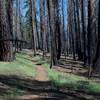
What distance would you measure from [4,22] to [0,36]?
34.3 inches

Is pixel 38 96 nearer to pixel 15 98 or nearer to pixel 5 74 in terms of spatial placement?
pixel 15 98

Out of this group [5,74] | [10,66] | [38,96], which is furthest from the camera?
[10,66]

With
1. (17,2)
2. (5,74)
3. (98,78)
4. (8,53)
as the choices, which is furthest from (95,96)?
(17,2)

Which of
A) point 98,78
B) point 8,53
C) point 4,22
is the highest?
point 4,22

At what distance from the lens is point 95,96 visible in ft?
46.4

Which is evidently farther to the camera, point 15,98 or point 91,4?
point 91,4

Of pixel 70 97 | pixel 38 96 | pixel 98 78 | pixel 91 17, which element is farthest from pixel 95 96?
pixel 91 17

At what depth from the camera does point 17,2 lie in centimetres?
6106

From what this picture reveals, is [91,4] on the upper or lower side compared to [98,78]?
upper

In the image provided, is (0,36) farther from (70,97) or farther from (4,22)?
(70,97)

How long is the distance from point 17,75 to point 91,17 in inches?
312

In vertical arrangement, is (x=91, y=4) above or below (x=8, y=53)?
above

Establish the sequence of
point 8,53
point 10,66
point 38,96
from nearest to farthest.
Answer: point 38,96, point 10,66, point 8,53

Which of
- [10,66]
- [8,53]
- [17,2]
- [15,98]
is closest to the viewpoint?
[15,98]
